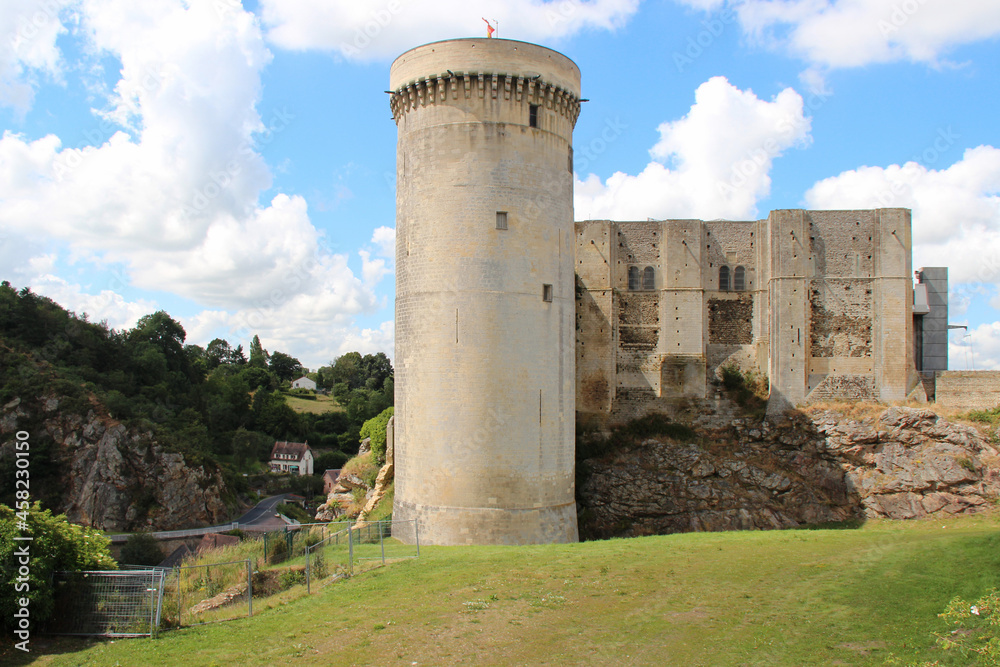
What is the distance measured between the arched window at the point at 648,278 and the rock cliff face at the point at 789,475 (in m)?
7.04

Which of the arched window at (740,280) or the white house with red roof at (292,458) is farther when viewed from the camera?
the white house with red roof at (292,458)

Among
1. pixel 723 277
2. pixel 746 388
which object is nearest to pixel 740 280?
→ pixel 723 277

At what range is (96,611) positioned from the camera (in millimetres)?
12359

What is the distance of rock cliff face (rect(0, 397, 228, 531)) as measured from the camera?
176ft

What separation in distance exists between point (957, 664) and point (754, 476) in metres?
20.8

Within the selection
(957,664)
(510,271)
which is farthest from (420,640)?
(510,271)

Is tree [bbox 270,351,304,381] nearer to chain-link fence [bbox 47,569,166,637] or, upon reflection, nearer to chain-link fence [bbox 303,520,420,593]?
chain-link fence [bbox 303,520,420,593]

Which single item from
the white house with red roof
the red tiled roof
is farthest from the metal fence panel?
the red tiled roof

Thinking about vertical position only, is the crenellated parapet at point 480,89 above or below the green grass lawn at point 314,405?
above

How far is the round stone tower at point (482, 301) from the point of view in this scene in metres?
22.5

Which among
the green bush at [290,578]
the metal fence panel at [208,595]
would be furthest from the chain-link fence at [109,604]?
the green bush at [290,578]

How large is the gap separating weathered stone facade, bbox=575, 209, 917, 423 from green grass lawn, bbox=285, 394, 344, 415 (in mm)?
72734

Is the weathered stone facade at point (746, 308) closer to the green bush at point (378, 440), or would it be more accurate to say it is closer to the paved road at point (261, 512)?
the green bush at point (378, 440)

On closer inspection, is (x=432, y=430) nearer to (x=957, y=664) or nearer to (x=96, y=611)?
(x=96, y=611)
